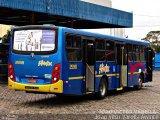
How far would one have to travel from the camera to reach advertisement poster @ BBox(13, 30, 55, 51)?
47.8ft

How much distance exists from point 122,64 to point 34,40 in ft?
21.7

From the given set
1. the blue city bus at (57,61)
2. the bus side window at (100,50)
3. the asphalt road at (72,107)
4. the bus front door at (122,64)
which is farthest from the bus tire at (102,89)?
the bus front door at (122,64)

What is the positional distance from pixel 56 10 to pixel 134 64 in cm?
753

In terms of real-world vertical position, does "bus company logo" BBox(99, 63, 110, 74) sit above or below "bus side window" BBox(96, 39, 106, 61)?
below

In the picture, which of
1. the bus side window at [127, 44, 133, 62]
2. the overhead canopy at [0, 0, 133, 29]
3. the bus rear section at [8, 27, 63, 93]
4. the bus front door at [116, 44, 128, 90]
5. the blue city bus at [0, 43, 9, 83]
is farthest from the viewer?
the blue city bus at [0, 43, 9, 83]

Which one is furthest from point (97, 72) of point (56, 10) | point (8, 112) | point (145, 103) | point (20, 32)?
point (56, 10)

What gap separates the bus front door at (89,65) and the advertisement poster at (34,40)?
2.03 metres

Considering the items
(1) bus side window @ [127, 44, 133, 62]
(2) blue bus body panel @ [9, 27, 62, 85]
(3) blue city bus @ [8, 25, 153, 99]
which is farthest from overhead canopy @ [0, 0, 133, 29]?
(2) blue bus body panel @ [9, 27, 62, 85]

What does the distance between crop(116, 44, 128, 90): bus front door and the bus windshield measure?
5.82m

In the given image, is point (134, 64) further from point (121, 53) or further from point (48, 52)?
point (48, 52)

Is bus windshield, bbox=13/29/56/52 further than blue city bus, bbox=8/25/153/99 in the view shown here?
Yes

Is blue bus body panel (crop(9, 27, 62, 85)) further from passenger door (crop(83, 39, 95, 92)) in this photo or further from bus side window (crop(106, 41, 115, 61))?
bus side window (crop(106, 41, 115, 61))

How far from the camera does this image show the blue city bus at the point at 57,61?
47.3 feet

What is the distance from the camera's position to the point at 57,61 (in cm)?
1435
